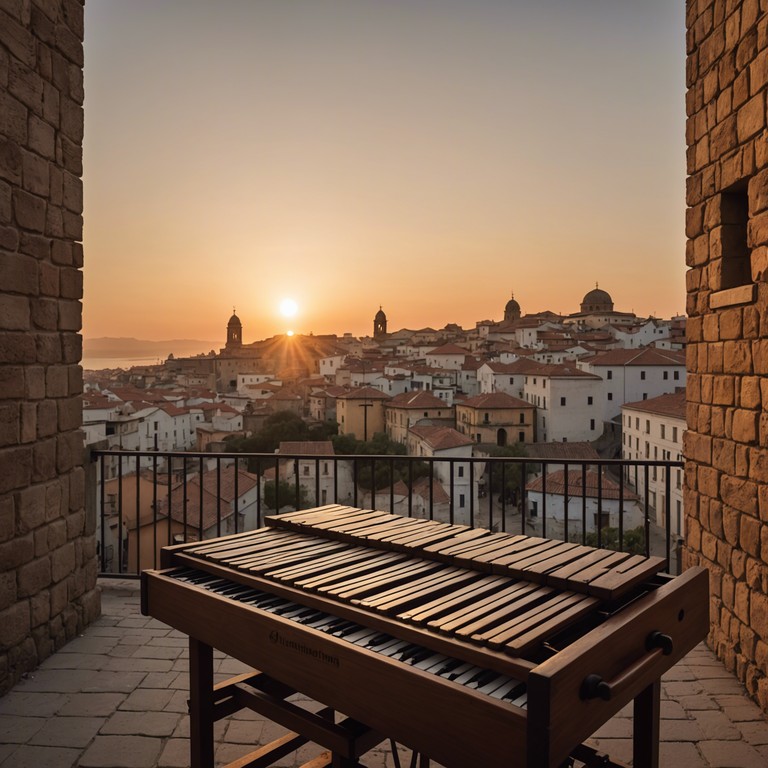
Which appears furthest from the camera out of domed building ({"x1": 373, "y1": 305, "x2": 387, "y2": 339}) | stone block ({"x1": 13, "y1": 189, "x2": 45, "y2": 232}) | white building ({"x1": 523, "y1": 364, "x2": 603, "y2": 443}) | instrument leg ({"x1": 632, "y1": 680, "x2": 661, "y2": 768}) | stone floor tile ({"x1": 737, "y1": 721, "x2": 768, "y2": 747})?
domed building ({"x1": 373, "y1": 305, "x2": 387, "y2": 339})

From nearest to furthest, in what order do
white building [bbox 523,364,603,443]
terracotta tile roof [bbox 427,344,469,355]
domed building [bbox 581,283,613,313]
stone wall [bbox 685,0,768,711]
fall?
1. stone wall [bbox 685,0,768,711]
2. white building [bbox 523,364,603,443]
3. terracotta tile roof [bbox 427,344,469,355]
4. domed building [bbox 581,283,613,313]

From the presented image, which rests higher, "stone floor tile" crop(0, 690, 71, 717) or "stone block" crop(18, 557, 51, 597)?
"stone block" crop(18, 557, 51, 597)

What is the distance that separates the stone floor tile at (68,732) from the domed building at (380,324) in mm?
101752

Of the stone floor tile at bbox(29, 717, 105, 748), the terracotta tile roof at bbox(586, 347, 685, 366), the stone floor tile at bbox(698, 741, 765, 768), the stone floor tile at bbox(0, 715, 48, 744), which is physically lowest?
the stone floor tile at bbox(0, 715, 48, 744)

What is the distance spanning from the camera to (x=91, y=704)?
298cm

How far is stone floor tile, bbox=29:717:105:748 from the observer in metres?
2.65

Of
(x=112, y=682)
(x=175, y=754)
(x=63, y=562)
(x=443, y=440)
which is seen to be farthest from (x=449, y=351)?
(x=175, y=754)

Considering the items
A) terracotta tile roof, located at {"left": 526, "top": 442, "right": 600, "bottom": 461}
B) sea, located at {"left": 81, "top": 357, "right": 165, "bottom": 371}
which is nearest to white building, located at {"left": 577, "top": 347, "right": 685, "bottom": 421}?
terracotta tile roof, located at {"left": 526, "top": 442, "right": 600, "bottom": 461}

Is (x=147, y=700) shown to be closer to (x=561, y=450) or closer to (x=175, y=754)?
(x=175, y=754)

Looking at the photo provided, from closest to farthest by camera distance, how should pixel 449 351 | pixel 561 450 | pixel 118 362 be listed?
pixel 561 450
pixel 449 351
pixel 118 362

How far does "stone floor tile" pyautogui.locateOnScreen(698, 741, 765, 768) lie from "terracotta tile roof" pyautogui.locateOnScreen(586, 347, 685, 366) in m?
52.2

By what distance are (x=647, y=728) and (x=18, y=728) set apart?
2.71 metres

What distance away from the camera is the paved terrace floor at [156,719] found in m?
2.53

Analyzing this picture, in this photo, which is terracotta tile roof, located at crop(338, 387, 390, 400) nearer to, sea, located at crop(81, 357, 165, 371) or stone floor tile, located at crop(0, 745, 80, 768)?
stone floor tile, located at crop(0, 745, 80, 768)
